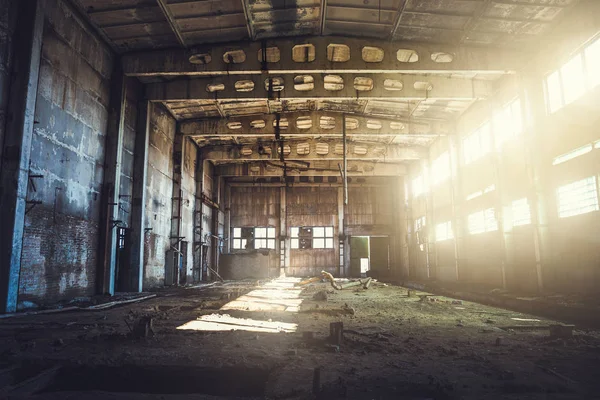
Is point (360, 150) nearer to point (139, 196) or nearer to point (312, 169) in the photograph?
point (312, 169)

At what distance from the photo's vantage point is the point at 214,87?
12.9 metres

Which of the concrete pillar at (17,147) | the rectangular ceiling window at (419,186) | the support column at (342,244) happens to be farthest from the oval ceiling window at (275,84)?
the support column at (342,244)

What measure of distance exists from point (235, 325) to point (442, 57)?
1016cm

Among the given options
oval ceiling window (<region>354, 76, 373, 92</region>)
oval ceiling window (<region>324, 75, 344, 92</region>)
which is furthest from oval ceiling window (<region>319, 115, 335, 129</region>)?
oval ceiling window (<region>354, 76, 373, 92</region>)

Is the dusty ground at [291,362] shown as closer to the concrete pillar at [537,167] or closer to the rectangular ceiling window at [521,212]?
the concrete pillar at [537,167]

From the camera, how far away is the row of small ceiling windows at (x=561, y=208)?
8375 millimetres

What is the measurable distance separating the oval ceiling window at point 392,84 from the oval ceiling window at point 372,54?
3.59 ft

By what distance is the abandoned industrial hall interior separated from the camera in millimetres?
3506

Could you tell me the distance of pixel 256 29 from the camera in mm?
11062

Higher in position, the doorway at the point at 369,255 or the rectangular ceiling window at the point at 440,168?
the rectangular ceiling window at the point at 440,168

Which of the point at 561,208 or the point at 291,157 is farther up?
the point at 291,157

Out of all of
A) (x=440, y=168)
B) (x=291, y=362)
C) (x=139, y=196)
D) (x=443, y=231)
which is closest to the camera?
(x=291, y=362)

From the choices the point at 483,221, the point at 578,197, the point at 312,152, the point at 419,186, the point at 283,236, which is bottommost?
the point at 283,236

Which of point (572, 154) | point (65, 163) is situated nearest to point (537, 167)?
point (572, 154)
